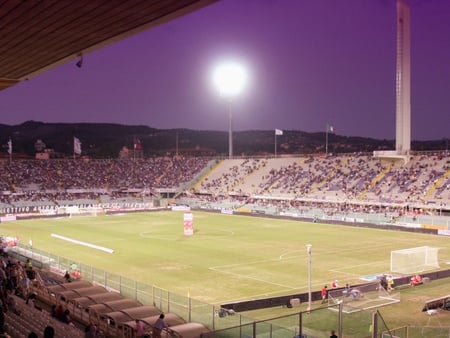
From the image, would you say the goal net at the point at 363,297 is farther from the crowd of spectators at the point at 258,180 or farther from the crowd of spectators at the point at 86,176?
the crowd of spectators at the point at 86,176

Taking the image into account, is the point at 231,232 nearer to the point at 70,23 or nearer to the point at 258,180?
the point at 258,180

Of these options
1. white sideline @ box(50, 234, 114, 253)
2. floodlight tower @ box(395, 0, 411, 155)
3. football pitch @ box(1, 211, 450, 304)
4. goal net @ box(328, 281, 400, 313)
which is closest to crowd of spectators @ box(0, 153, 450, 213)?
floodlight tower @ box(395, 0, 411, 155)

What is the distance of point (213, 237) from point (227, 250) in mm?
6848

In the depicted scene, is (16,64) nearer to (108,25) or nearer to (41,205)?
(108,25)

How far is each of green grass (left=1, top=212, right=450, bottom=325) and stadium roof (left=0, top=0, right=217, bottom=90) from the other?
15.9 m

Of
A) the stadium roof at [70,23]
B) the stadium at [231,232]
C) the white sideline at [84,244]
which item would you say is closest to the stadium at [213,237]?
the stadium roof at [70,23]

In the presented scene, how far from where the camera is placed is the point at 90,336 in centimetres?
1220

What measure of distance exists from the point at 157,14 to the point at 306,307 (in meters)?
18.9

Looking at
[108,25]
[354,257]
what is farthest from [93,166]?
[108,25]

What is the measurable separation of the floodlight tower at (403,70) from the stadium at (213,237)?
0.16 m

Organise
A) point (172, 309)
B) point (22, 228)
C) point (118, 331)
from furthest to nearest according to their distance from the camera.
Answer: point (22, 228), point (172, 309), point (118, 331)

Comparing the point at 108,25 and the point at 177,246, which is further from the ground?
the point at 108,25

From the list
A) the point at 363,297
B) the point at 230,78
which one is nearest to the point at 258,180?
the point at 230,78

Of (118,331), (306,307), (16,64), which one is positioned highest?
(16,64)
